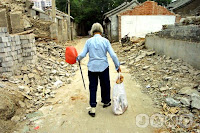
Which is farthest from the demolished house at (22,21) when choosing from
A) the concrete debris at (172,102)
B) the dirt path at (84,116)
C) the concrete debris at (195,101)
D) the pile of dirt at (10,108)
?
the concrete debris at (195,101)

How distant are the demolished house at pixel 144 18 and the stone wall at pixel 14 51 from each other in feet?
39.7

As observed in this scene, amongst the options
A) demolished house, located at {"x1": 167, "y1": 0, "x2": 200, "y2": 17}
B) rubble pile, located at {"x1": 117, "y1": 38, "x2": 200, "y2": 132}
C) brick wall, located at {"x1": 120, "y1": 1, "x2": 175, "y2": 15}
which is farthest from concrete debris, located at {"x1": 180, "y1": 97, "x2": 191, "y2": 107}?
demolished house, located at {"x1": 167, "y1": 0, "x2": 200, "y2": 17}

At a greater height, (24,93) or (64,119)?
(24,93)

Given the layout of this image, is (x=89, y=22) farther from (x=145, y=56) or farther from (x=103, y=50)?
(x=103, y=50)

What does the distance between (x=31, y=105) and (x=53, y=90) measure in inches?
40.7

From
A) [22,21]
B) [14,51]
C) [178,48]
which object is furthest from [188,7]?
[14,51]

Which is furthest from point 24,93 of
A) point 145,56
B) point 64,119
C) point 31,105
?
point 145,56

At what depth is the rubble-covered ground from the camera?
295 centimetres

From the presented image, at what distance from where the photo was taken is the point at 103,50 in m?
3.06

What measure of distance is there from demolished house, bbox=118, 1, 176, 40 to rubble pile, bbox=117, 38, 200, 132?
10.7 metres

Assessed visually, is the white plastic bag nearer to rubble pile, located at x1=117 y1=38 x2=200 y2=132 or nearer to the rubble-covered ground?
rubble pile, located at x1=117 y1=38 x2=200 y2=132

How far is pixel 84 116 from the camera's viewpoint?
3186 mm

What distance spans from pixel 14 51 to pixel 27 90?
1.36 meters

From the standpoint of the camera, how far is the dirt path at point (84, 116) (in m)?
2.76
